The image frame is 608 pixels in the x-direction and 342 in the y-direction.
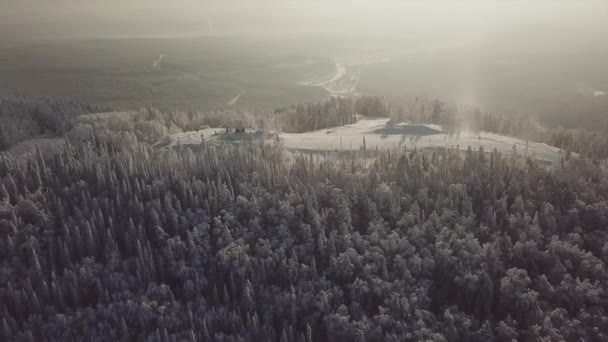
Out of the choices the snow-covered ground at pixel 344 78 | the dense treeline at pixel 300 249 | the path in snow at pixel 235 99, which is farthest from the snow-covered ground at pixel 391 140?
the snow-covered ground at pixel 344 78

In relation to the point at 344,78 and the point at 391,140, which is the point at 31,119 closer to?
the point at 391,140

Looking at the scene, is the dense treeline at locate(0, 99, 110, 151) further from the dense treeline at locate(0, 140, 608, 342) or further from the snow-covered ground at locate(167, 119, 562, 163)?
the dense treeline at locate(0, 140, 608, 342)

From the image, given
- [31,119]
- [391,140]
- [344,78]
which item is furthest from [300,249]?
[344,78]

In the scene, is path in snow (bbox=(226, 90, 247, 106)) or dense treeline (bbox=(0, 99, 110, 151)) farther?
path in snow (bbox=(226, 90, 247, 106))

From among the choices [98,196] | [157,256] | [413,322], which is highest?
[98,196]

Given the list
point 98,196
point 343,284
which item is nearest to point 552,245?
point 343,284

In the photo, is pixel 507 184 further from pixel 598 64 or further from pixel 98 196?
pixel 598 64

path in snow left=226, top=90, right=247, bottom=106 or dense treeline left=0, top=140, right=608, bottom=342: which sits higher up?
dense treeline left=0, top=140, right=608, bottom=342

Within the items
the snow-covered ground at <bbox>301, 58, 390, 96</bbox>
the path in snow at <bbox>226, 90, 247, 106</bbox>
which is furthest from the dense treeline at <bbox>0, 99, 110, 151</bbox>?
the snow-covered ground at <bbox>301, 58, 390, 96</bbox>
